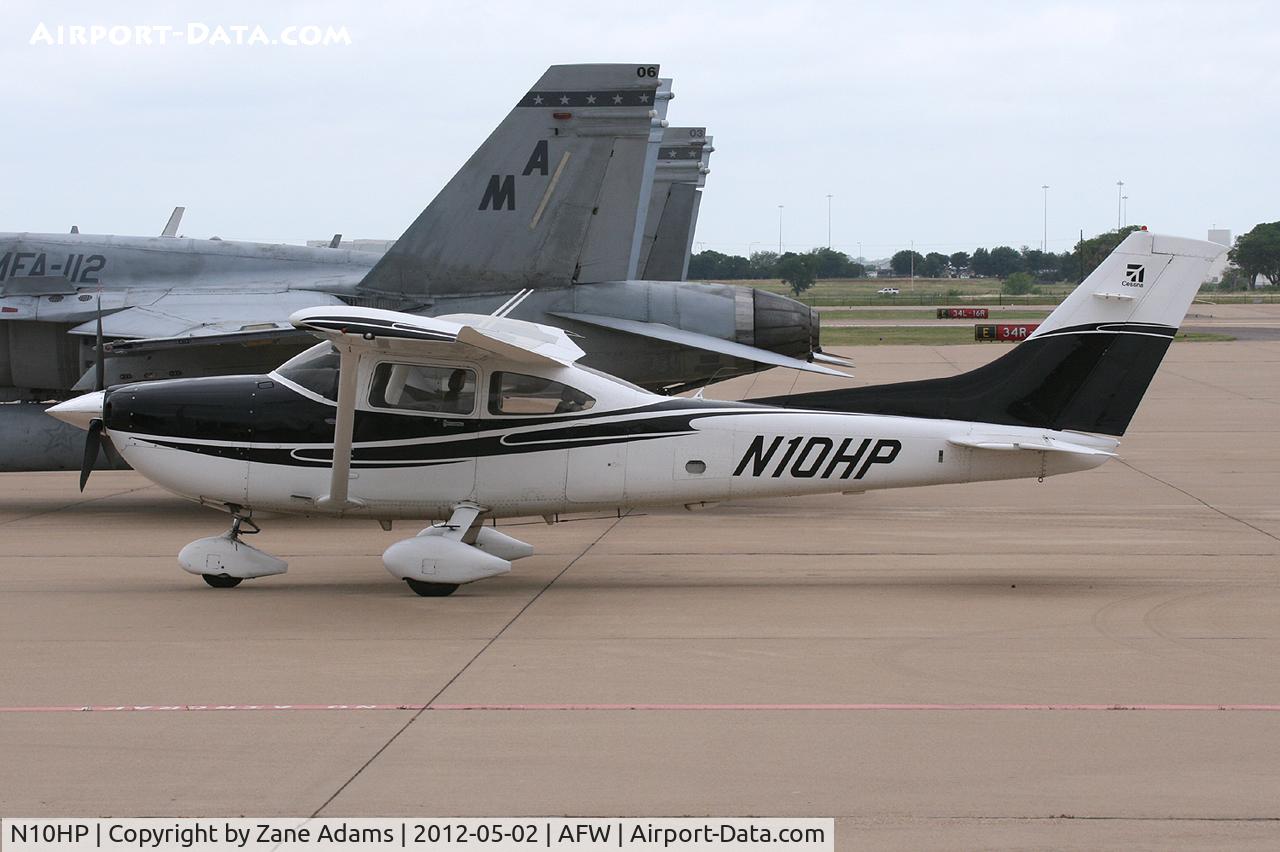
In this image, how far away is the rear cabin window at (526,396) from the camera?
34.1ft

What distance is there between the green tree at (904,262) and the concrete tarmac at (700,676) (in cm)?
16310

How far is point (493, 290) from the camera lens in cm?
1566

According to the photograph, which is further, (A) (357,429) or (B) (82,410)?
(B) (82,410)

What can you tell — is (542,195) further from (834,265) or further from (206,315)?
(834,265)

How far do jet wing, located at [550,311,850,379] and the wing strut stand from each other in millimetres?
5548

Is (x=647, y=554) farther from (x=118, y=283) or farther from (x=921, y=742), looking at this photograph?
(x=118, y=283)

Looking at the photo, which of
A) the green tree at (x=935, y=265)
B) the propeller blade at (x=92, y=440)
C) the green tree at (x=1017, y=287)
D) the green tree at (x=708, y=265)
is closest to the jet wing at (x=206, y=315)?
the propeller blade at (x=92, y=440)

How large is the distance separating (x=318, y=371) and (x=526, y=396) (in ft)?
5.08

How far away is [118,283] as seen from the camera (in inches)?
660

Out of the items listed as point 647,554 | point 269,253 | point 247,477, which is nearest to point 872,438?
point 647,554

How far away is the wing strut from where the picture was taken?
9.91m

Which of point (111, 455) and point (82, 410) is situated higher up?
point (82, 410)

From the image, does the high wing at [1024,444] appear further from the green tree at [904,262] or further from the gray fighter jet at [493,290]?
the green tree at [904,262]

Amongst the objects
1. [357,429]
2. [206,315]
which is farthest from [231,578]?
[206,315]
